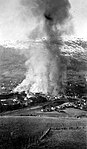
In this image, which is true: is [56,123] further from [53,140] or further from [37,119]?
[53,140]

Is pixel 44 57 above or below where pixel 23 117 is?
above

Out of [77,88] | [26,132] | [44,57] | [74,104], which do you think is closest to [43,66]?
[44,57]

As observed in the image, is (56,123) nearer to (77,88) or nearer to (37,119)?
(37,119)

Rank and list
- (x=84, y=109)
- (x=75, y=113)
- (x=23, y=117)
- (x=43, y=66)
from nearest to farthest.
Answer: (x=23, y=117), (x=75, y=113), (x=84, y=109), (x=43, y=66)

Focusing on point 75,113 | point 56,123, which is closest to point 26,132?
point 56,123

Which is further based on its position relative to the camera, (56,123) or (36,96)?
(36,96)

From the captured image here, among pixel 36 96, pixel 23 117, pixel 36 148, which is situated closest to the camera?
pixel 36 148
